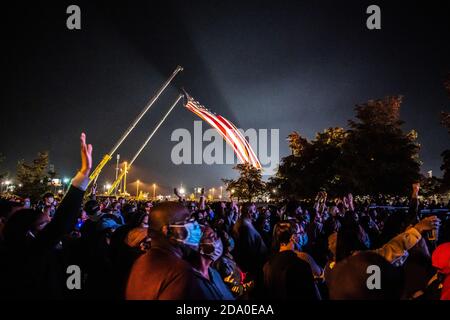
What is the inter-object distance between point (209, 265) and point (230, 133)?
36097 millimetres

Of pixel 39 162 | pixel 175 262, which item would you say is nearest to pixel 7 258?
pixel 175 262

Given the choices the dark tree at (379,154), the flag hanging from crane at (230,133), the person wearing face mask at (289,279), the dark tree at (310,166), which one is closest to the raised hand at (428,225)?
the person wearing face mask at (289,279)

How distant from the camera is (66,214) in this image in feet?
10.0

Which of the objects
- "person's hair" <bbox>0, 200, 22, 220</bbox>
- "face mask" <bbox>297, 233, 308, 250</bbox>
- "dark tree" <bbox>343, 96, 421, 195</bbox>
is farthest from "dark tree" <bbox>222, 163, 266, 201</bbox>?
"person's hair" <bbox>0, 200, 22, 220</bbox>

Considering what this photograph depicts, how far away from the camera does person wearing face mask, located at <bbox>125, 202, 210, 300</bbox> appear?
2.26 meters

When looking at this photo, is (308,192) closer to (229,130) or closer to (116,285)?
(229,130)

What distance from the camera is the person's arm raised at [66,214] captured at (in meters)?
2.98

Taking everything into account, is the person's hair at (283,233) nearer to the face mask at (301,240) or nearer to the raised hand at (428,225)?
the face mask at (301,240)

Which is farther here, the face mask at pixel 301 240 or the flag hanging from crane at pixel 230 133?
the flag hanging from crane at pixel 230 133

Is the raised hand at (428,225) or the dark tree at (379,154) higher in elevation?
the dark tree at (379,154)

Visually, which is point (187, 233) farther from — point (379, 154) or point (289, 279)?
point (379, 154)

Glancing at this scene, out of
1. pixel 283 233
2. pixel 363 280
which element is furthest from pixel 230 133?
pixel 363 280

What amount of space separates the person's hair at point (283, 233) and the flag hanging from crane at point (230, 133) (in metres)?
34.9

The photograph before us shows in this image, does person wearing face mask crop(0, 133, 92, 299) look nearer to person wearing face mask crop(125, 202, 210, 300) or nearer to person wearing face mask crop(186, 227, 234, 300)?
person wearing face mask crop(125, 202, 210, 300)
